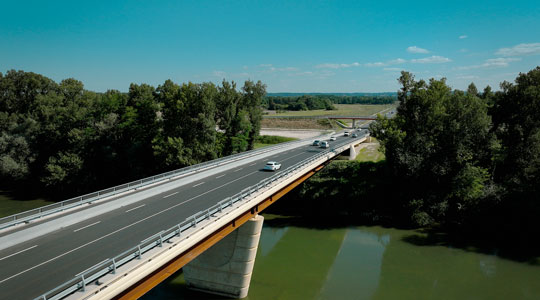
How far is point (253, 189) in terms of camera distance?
23.9m

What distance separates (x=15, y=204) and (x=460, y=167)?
193 feet

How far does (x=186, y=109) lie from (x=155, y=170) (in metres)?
11.1

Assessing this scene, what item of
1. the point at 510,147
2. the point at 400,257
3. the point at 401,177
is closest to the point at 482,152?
the point at 510,147

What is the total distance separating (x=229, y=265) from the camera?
2314 cm

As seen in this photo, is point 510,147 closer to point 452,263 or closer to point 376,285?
point 452,263

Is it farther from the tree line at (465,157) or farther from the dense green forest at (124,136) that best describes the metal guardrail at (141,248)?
the dense green forest at (124,136)

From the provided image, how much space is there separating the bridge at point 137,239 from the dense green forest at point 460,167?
51.3 ft

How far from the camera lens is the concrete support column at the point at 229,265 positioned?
22859mm

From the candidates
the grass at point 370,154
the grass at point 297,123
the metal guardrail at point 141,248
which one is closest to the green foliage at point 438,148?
the grass at point 370,154

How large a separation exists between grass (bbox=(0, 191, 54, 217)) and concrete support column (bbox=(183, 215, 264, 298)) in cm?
3287

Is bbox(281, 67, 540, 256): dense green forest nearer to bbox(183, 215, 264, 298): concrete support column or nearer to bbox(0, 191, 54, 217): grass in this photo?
bbox(183, 215, 264, 298): concrete support column

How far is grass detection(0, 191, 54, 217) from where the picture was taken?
42.7m

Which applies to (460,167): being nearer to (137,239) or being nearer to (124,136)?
(137,239)

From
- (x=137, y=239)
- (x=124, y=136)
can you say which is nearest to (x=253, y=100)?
(x=124, y=136)
